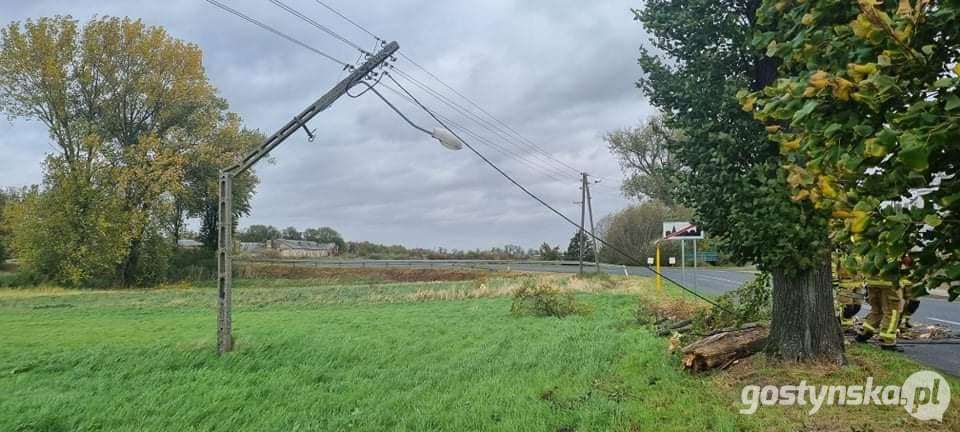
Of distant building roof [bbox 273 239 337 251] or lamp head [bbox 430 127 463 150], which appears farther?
distant building roof [bbox 273 239 337 251]

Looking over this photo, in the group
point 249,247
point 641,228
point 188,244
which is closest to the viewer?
point 188,244

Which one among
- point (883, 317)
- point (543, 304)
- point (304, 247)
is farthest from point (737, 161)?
point (304, 247)

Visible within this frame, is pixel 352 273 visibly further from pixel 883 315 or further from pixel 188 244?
pixel 883 315

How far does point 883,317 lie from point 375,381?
7062 millimetres

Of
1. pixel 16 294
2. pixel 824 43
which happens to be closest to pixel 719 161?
pixel 824 43

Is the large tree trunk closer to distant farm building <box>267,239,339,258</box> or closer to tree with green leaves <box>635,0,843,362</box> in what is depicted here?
tree with green leaves <box>635,0,843,362</box>

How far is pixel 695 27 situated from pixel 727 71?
2.00 feet

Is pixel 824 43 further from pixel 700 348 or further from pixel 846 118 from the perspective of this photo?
pixel 700 348

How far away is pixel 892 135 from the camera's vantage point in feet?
6.06

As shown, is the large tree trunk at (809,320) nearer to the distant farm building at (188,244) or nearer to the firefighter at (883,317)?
the firefighter at (883,317)

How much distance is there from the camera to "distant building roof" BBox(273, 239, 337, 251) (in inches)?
2972

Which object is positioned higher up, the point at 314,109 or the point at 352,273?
the point at 314,109

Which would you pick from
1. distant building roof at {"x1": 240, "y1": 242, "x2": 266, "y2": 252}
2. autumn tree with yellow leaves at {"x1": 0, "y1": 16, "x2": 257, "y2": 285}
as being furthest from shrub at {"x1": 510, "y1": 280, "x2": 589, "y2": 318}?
distant building roof at {"x1": 240, "y1": 242, "x2": 266, "y2": 252}

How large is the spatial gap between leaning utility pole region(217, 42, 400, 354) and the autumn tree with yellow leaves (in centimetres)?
2985
